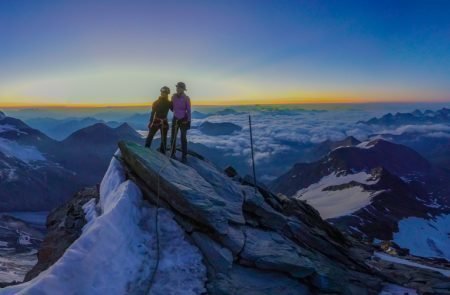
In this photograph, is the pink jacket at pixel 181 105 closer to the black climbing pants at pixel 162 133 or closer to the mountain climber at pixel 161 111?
the mountain climber at pixel 161 111

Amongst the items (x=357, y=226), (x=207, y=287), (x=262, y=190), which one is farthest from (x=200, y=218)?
(x=357, y=226)

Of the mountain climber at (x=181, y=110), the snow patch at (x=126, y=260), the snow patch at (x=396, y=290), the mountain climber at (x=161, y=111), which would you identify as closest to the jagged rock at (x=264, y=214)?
the mountain climber at (x=181, y=110)

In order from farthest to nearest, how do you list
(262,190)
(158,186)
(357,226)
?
1. (357,226)
2. (262,190)
3. (158,186)

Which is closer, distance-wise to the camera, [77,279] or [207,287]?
[77,279]

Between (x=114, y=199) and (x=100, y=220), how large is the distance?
3.45 m

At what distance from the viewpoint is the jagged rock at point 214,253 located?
16.4 meters

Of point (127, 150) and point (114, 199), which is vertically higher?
point (127, 150)

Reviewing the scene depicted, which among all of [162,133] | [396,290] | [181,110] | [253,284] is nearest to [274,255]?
[253,284]

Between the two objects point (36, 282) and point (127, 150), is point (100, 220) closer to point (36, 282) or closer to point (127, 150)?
point (36, 282)

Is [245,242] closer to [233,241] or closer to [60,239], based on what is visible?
[233,241]

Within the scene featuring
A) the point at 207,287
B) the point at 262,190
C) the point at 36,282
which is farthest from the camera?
the point at 262,190

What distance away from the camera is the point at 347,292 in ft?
59.6

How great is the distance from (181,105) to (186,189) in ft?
20.6

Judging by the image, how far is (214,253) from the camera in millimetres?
16672
